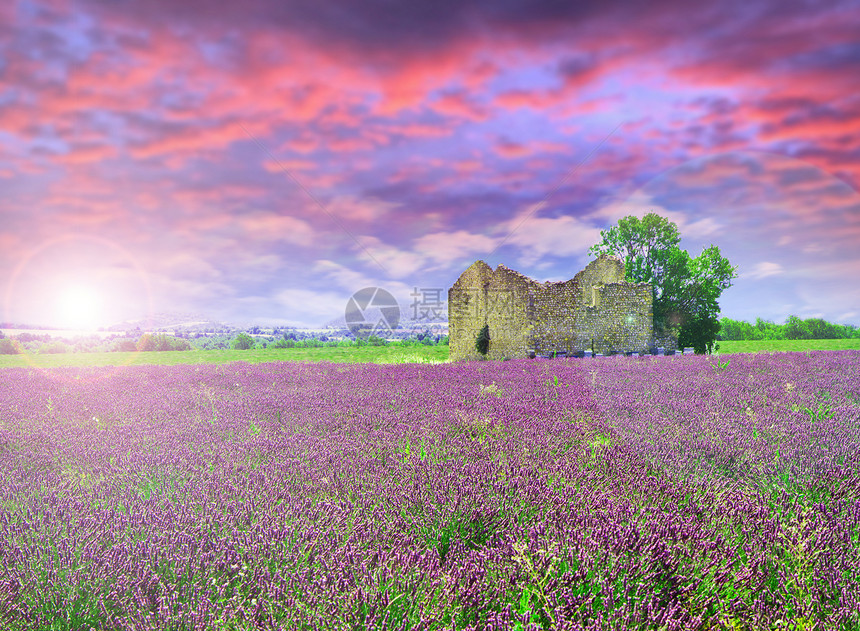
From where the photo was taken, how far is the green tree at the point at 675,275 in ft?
68.0

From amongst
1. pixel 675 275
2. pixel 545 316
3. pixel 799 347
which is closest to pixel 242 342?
pixel 545 316

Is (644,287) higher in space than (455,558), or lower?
higher

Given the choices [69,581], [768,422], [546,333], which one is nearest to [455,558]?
[69,581]

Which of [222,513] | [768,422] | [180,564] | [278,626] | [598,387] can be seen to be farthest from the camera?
[598,387]

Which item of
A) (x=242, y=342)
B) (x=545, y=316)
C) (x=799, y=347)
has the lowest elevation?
(x=799, y=347)

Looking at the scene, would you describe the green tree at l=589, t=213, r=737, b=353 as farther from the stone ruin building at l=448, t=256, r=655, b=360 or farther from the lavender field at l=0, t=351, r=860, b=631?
the lavender field at l=0, t=351, r=860, b=631

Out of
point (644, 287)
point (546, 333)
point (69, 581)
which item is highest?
point (644, 287)

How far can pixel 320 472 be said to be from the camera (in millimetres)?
2283

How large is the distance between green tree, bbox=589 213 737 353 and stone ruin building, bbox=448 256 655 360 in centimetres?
777

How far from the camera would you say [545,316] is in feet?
44.0

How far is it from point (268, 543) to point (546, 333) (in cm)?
1261

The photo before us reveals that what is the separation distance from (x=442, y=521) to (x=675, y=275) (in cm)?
2346

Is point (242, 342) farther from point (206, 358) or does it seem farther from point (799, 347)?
point (799, 347)

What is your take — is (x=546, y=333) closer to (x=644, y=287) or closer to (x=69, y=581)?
(x=644, y=287)
